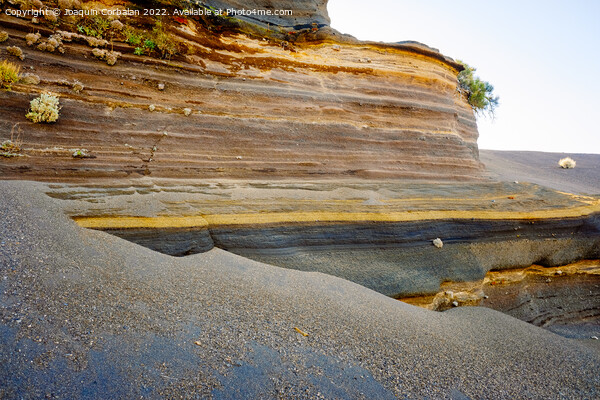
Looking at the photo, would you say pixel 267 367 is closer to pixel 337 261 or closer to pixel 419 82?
pixel 337 261

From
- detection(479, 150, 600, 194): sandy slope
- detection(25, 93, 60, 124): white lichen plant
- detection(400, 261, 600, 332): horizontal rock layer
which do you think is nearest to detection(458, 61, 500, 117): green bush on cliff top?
detection(479, 150, 600, 194): sandy slope

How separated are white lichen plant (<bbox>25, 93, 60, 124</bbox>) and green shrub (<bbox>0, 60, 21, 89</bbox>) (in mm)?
486

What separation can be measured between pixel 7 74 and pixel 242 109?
4.03m

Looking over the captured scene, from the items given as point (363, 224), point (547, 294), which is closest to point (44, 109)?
point (363, 224)

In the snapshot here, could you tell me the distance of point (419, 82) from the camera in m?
8.98

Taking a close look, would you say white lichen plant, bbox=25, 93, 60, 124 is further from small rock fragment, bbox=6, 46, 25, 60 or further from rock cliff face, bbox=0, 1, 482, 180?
small rock fragment, bbox=6, 46, 25, 60

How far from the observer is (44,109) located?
527 centimetres

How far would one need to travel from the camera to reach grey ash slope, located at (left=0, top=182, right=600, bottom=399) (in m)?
2.15

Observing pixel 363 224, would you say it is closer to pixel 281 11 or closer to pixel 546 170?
pixel 281 11

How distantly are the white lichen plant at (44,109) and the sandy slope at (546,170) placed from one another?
11.3 m

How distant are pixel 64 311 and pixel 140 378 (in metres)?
0.92

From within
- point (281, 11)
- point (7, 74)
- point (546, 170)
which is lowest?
point (7, 74)

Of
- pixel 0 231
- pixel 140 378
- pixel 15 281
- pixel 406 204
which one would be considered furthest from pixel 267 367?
pixel 406 204

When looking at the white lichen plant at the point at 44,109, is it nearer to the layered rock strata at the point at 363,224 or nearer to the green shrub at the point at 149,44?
the layered rock strata at the point at 363,224
